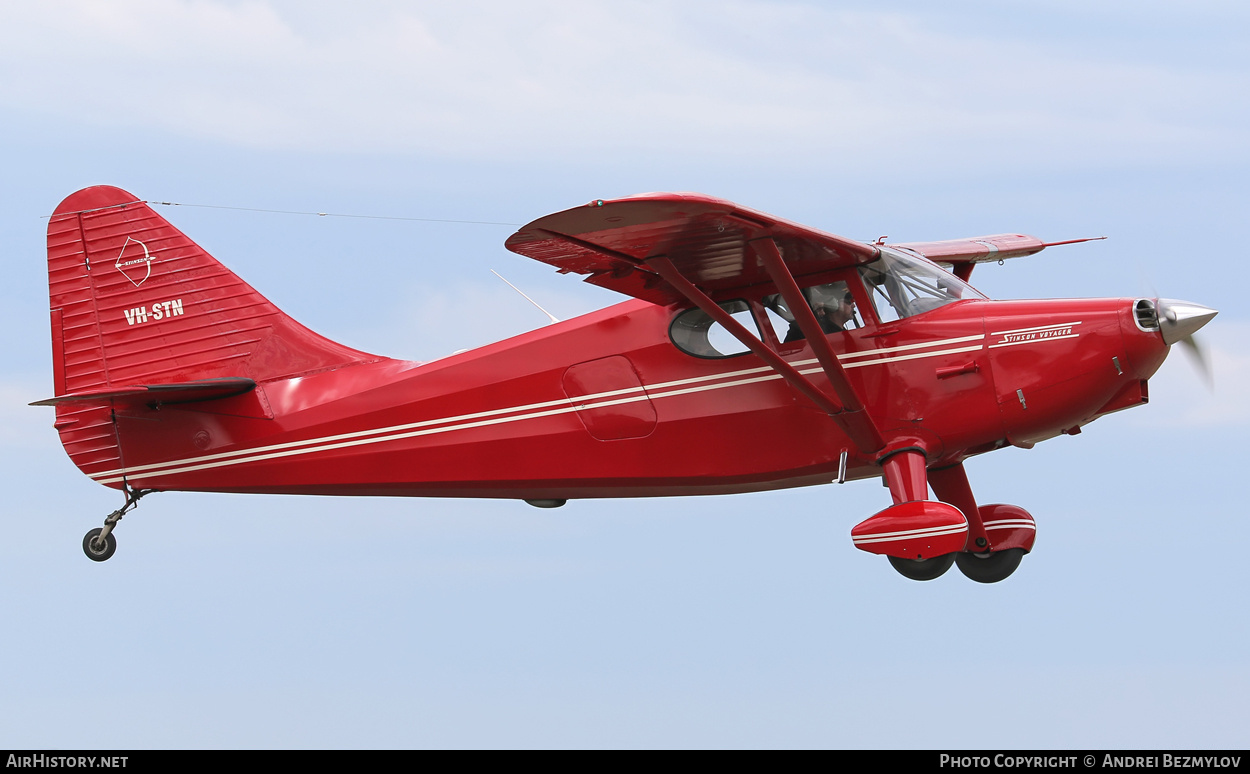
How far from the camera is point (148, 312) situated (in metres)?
12.6

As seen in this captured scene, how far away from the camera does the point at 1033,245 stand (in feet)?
45.7

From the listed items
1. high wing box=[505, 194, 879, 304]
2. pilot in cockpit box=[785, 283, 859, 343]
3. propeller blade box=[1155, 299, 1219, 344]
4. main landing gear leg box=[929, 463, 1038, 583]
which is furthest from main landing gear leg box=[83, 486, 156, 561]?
propeller blade box=[1155, 299, 1219, 344]

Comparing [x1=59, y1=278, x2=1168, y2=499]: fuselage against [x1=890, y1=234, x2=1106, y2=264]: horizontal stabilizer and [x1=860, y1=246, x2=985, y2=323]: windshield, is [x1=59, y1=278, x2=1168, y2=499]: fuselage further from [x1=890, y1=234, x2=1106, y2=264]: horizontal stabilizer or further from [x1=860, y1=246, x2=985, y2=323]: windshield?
[x1=890, y1=234, x2=1106, y2=264]: horizontal stabilizer

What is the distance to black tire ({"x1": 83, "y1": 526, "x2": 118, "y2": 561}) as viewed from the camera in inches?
484

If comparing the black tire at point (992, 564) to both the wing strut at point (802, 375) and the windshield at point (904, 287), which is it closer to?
the wing strut at point (802, 375)

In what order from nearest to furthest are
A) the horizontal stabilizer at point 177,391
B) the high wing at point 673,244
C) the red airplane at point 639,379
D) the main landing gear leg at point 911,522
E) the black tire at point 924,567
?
1. the high wing at point 673,244
2. the main landing gear leg at point 911,522
3. the red airplane at point 639,379
4. the black tire at point 924,567
5. the horizontal stabilizer at point 177,391

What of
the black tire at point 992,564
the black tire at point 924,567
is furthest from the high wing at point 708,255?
the black tire at point 992,564

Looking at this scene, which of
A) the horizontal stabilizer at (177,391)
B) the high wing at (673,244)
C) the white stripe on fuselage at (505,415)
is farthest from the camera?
the horizontal stabilizer at (177,391)

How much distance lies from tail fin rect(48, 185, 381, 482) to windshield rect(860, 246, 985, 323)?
457 cm

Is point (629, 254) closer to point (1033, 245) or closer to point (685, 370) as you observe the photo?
point (685, 370)

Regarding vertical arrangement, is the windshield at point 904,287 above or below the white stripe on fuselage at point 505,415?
above

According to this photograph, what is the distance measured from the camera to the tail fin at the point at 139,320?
12453mm

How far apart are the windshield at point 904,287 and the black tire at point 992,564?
224 centimetres

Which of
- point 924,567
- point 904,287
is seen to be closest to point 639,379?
point 904,287
